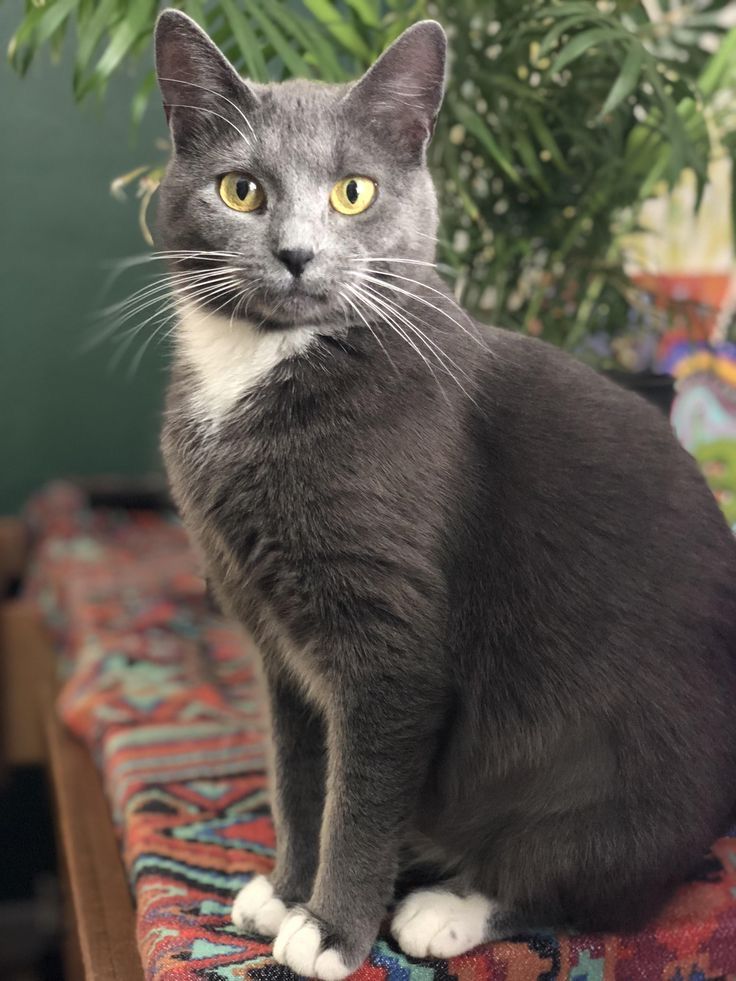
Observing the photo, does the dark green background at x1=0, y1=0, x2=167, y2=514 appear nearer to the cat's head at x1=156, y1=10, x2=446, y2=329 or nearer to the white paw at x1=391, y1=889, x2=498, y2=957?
the cat's head at x1=156, y1=10, x2=446, y2=329

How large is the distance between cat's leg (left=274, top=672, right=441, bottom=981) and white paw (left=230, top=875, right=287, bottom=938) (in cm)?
6

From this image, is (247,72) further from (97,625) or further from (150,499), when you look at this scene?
(150,499)

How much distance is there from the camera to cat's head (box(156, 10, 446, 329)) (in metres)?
0.77

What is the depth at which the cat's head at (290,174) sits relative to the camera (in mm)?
769

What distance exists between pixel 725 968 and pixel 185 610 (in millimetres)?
1084

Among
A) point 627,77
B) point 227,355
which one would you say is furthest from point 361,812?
point 627,77

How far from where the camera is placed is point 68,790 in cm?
127

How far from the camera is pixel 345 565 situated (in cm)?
76

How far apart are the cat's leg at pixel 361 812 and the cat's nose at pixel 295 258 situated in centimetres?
32

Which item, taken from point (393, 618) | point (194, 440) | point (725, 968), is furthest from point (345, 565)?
point (725, 968)

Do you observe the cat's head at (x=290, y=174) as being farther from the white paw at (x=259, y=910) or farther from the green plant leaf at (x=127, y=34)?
the white paw at (x=259, y=910)

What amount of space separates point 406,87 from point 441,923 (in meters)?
0.68

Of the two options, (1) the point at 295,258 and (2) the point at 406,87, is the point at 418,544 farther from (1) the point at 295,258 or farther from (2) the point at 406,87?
(2) the point at 406,87

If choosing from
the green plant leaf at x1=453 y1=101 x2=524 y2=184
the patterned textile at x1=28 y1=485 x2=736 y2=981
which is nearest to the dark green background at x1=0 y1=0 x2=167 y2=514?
the patterned textile at x1=28 y1=485 x2=736 y2=981
